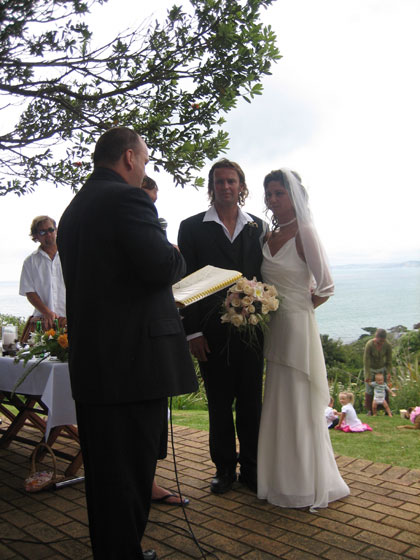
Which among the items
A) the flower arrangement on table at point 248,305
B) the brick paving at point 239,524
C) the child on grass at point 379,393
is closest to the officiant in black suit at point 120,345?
the brick paving at point 239,524

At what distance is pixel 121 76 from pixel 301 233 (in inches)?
71.7

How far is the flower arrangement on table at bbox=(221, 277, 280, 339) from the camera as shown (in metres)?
3.53

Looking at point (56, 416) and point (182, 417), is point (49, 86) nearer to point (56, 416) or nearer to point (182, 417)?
point (56, 416)

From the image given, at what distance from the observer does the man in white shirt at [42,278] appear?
5637 millimetres

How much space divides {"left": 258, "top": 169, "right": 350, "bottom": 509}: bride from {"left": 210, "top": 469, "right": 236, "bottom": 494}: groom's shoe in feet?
0.96

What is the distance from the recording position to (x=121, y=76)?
4156 millimetres

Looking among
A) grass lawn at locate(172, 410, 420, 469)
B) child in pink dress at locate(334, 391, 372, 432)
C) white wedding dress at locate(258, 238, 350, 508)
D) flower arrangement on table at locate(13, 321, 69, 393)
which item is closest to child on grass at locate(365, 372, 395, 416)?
grass lawn at locate(172, 410, 420, 469)

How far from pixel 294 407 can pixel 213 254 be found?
1.20 meters

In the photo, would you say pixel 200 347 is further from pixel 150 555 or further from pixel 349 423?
pixel 349 423

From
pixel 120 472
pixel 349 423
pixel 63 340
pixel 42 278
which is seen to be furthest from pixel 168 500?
pixel 349 423

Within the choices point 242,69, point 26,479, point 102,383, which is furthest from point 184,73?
point 26,479

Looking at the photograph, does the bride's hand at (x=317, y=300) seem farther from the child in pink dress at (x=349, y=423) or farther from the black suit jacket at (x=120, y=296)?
the child in pink dress at (x=349, y=423)

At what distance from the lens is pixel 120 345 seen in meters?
2.36

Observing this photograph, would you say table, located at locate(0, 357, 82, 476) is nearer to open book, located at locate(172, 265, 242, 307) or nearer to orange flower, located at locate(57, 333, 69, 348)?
orange flower, located at locate(57, 333, 69, 348)
